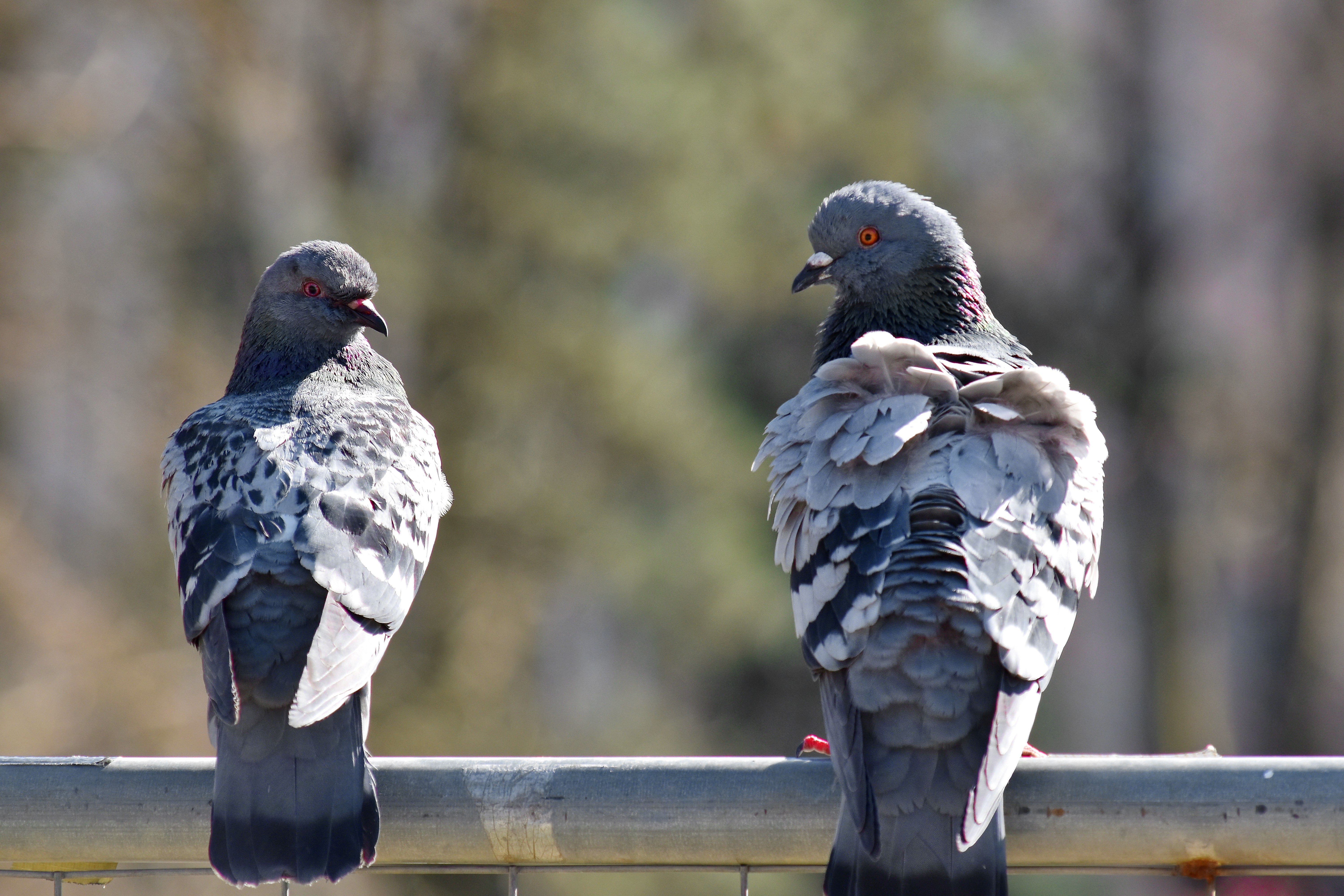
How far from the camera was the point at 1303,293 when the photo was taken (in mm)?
13117

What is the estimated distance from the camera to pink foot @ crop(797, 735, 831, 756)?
327 cm

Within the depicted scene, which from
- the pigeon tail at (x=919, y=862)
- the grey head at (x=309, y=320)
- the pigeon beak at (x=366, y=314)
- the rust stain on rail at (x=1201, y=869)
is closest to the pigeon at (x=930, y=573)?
the pigeon tail at (x=919, y=862)

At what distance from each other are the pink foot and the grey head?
→ 2114mm

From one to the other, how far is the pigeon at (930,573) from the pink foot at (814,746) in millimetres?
394

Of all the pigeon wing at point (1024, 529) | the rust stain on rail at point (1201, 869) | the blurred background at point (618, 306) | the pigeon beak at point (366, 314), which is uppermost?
the pigeon wing at point (1024, 529)

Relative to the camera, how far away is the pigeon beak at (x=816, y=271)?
4574mm

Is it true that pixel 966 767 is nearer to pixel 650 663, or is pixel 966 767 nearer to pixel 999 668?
pixel 999 668

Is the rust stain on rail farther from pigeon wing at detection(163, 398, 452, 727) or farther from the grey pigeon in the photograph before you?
pigeon wing at detection(163, 398, 452, 727)

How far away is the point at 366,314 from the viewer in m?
4.55

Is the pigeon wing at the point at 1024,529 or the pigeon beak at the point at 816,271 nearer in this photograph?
the pigeon wing at the point at 1024,529

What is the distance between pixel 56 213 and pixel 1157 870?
33.8ft

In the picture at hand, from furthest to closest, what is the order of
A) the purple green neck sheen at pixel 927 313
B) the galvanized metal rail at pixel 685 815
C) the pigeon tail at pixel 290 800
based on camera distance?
the purple green neck sheen at pixel 927 313, the pigeon tail at pixel 290 800, the galvanized metal rail at pixel 685 815

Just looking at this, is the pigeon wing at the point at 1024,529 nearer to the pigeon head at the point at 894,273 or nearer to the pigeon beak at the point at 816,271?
the pigeon head at the point at 894,273

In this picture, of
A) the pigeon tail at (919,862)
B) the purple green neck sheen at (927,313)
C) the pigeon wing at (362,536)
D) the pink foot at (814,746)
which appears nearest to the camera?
the pigeon tail at (919,862)
